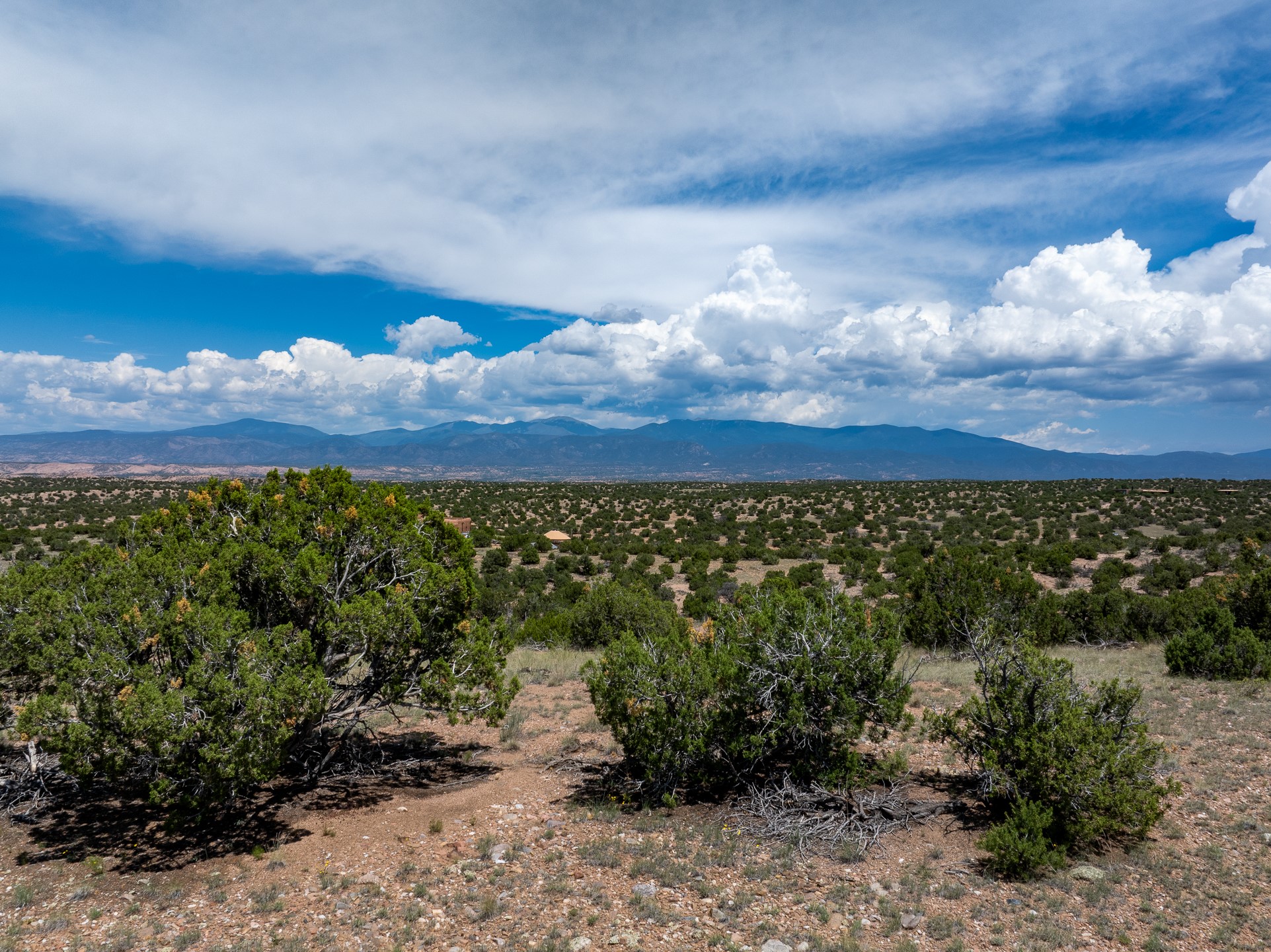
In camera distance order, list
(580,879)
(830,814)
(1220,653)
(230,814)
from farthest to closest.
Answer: (1220,653) < (230,814) < (830,814) < (580,879)

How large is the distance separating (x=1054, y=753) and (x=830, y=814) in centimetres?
262

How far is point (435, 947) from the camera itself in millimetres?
6051

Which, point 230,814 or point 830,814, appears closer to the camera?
point 830,814

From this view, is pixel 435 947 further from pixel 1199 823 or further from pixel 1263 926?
pixel 1199 823

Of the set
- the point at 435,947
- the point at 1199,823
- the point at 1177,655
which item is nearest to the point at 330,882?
the point at 435,947

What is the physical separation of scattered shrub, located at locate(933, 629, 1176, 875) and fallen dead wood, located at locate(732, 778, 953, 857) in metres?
0.98

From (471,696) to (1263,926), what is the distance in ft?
28.0

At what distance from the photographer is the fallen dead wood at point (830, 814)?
25.6 feet

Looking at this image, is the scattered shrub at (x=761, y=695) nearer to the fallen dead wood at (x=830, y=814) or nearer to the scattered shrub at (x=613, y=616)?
the fallen dead wood at (x=830, y=814)

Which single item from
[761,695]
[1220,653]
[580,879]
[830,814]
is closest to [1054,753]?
[830,814]

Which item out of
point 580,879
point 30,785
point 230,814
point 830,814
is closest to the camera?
point 580,879

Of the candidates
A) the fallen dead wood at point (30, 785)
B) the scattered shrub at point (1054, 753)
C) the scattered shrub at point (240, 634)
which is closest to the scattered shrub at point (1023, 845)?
the scattered shrub at point (1054, 753)

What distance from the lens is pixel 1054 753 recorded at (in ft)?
24.1

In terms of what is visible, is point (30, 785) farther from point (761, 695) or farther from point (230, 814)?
point (761, 695)
